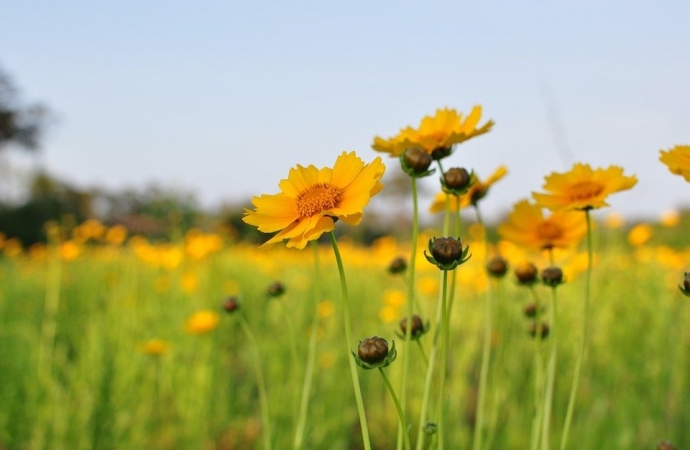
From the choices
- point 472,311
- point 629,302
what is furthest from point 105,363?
point 629,302

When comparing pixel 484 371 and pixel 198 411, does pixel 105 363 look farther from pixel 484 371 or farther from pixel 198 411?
pixel 484 371

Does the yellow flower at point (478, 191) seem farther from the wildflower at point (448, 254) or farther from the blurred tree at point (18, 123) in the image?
the blurred tree at point (18, 123)

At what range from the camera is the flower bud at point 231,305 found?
90 centimetres

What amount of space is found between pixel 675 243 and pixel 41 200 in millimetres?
8630

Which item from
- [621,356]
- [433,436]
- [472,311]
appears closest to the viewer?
[433,436]

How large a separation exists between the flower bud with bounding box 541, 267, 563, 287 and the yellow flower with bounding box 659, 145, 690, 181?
17 centimetres

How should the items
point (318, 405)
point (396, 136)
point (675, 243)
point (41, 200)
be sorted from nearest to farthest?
1. point (396, 136)
2. point (318, 405)
3. point (675, 243)
4. point (41, 200)

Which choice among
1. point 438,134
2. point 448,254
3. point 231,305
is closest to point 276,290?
point 231,305

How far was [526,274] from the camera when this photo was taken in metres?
0.73

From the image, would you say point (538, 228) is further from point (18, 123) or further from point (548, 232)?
point (18, 123)

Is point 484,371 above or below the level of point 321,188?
below

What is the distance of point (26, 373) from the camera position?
1.89 metres

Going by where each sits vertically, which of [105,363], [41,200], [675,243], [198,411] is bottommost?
[198,411]

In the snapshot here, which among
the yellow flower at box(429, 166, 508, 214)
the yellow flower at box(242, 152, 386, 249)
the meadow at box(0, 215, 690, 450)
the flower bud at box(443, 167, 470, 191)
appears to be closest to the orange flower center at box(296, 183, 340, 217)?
the yellow flower at box(242, 152, 386, 249)
